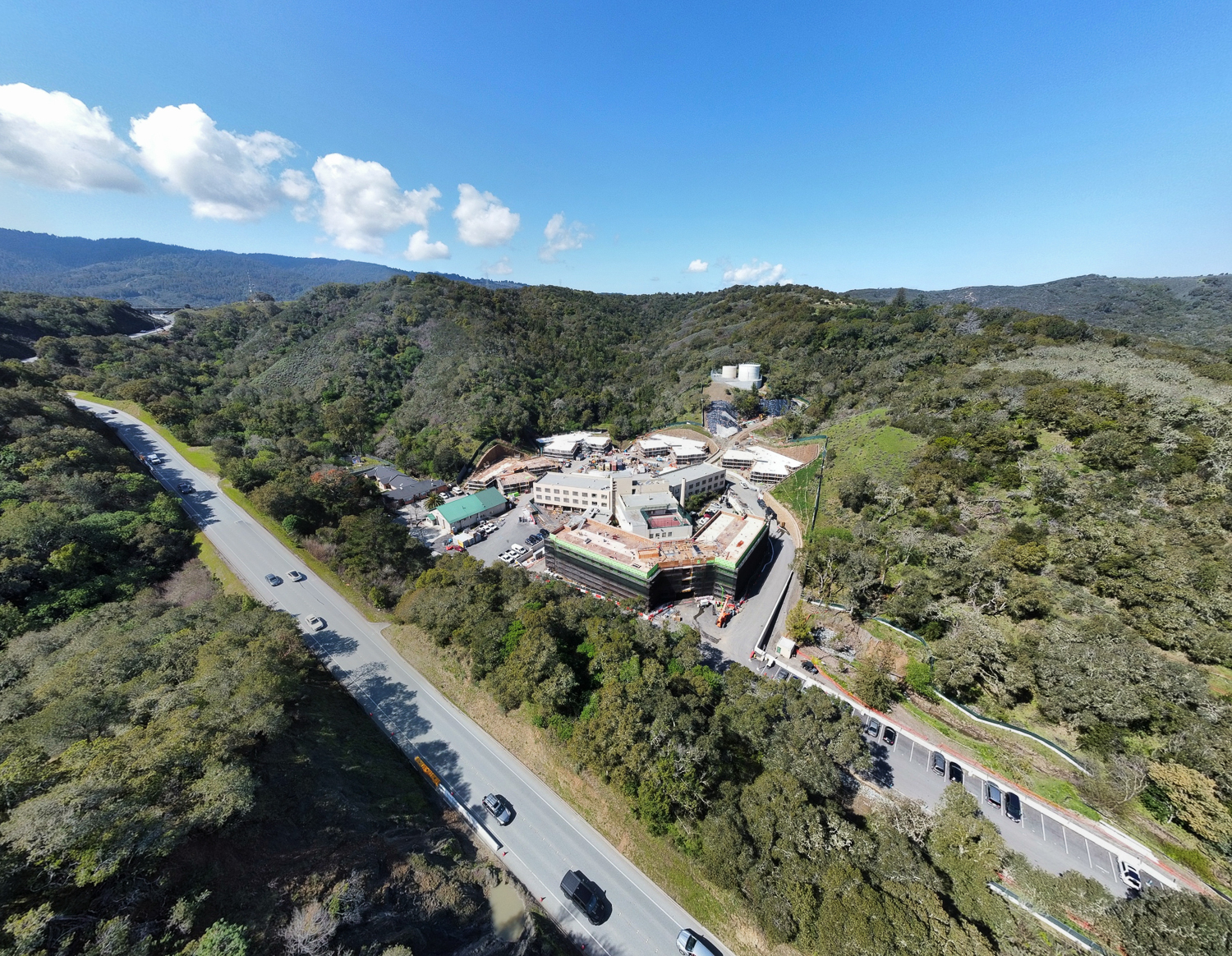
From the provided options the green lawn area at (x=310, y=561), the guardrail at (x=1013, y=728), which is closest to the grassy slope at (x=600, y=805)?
the green lawn area at (x=310, y=561)

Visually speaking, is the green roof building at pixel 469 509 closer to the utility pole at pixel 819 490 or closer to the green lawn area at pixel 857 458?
the green lawn area at pixel 857 458

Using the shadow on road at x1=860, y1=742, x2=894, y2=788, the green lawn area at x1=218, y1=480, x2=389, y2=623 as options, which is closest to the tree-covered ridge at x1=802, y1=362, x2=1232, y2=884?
the shadow on road at x1=860, y1=742, x2=894, y2=788

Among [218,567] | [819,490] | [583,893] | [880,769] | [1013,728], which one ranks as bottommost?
[583,893]

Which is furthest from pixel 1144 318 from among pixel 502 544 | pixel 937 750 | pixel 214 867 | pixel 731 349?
pixel 214 867

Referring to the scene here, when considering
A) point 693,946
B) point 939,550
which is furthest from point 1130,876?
point 693,946

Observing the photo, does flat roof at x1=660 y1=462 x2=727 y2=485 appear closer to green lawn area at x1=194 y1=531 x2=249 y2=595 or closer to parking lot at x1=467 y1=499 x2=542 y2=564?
parking lot at x1=467 y1=499 x2=542 y2=564

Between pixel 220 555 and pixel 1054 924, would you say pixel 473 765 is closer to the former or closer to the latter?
pixel 1054 924
